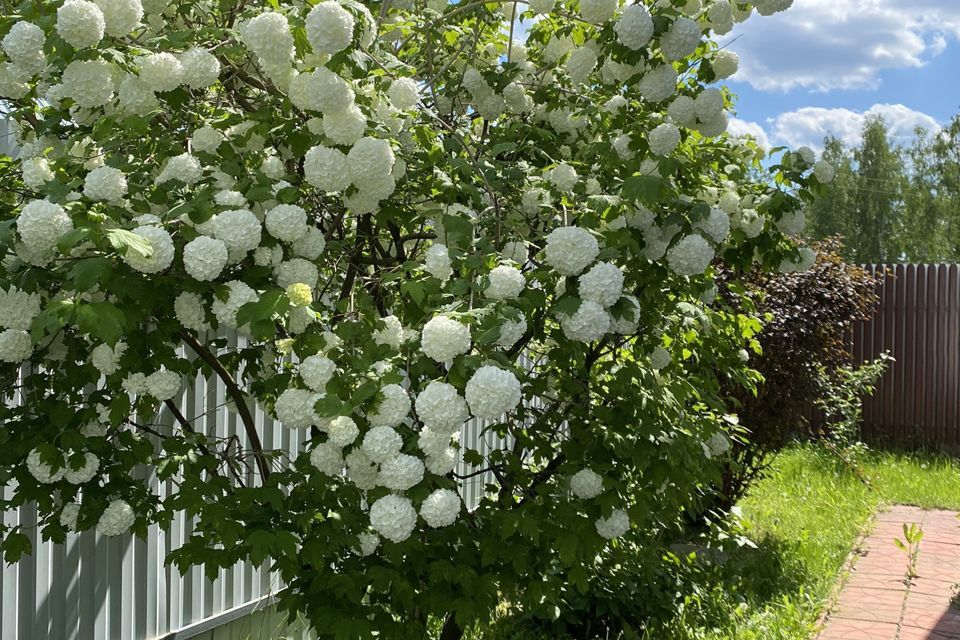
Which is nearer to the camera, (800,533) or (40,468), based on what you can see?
(40,468)

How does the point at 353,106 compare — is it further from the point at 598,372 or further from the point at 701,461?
the point at 701,461

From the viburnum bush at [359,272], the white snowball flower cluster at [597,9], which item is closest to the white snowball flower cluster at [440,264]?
the viburnum bush at [359,272]

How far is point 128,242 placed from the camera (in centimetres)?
188

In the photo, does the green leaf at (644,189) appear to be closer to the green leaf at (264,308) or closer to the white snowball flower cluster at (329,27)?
the white snowball flower cluster at (329,27)

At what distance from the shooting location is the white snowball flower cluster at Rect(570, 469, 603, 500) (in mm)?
2660

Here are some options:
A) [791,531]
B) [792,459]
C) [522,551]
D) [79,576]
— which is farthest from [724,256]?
[792,459]

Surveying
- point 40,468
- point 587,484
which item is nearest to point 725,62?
point 587,484

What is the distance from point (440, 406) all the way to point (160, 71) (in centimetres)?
112

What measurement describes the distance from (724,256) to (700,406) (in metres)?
0.62

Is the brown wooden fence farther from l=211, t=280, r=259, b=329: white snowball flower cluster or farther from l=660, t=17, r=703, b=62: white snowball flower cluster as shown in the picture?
l=211, t=280, r=259, b=329: white snowball flower cluster

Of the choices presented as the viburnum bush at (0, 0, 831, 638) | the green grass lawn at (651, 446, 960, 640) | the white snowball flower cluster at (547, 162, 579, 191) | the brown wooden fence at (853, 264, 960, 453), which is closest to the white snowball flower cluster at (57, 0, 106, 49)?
the viburnum bush at (0, 0, 831, 638)

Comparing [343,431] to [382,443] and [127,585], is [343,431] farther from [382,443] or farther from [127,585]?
[127,585]

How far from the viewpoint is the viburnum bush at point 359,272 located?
6.88 ft

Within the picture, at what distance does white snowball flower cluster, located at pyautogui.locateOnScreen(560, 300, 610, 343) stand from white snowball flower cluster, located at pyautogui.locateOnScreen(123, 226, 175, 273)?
89cm
